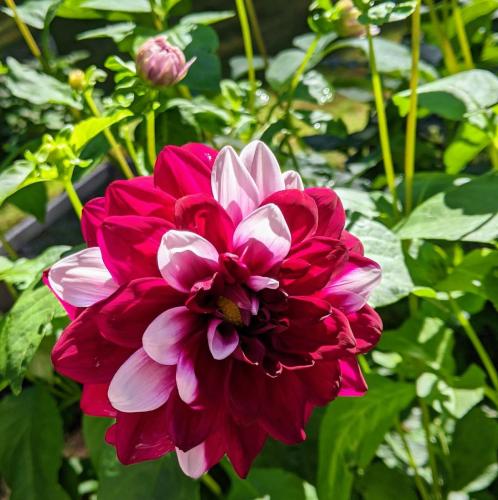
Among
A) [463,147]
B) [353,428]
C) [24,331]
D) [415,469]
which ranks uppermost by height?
[24,331]

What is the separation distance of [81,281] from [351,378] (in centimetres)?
16

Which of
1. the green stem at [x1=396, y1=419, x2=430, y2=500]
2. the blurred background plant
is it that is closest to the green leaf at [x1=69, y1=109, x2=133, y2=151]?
the blurred background plant

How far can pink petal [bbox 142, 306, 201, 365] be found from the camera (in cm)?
37

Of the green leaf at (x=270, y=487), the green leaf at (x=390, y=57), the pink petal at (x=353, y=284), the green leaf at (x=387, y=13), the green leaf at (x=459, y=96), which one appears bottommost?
the green leaf at (x=270, y=487)

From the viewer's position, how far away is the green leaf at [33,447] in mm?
706

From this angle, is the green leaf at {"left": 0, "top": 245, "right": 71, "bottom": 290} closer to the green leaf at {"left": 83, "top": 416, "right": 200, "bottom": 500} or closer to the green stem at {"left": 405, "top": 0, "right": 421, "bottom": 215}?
the green leaf at {"left": 83, "top": 416, "right": 200, "bottom": 500}

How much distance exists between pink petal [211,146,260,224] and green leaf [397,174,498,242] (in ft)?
0.63

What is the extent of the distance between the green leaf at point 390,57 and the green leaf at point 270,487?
0.45 metres

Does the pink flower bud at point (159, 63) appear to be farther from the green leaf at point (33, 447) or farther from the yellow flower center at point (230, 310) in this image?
the green leaf at point (33, 447)

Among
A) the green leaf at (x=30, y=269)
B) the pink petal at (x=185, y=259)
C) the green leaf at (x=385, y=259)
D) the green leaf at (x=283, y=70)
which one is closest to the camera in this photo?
the pink petal at (x=185, y=259)

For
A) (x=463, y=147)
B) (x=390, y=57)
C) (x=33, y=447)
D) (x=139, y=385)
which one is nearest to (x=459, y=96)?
(x=463, y=147)

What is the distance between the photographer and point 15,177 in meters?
0.55

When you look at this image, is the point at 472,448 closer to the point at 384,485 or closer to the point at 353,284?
the point at 384,485

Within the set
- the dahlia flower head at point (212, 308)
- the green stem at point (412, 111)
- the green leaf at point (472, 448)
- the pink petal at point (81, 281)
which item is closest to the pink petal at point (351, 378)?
the dahlia flower head at point (212, 308)
